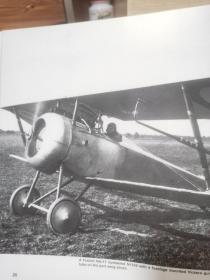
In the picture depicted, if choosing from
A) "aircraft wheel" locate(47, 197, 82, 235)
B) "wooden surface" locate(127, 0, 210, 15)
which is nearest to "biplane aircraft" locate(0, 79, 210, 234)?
"aircraft wheel" locate(47, 197, 82, 235)

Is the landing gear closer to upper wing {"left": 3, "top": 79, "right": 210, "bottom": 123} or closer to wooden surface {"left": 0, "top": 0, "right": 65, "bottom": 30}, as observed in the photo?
upper wing {"left": 3, "top": 79, "right": 210, "bottom": 123}

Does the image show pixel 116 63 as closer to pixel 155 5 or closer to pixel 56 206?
pixel 155 5

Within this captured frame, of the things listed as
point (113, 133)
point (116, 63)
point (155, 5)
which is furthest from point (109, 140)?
point (155, 5)

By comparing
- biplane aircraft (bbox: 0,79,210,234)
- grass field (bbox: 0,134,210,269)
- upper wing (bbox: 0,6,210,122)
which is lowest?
grass field (bbox: 0,134,210,269)

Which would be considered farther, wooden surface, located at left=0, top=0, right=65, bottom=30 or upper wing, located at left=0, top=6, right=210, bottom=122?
wooden surface, located at left=0, top=0, right=65, bottom=30

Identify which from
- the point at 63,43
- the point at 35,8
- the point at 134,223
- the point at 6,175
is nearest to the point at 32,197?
the point at 6,175

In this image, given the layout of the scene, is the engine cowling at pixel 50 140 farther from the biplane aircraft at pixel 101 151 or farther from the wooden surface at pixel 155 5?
the wooden surface at pixel 155 5

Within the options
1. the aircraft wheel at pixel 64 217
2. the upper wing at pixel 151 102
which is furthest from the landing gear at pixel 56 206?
the upper wing at pixel 151 102
